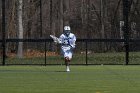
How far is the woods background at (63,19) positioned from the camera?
118 feet

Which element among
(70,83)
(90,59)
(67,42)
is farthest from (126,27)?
(70,83)

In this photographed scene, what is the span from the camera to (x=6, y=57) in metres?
30.6

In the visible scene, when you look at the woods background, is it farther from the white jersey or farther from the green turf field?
the green turf field

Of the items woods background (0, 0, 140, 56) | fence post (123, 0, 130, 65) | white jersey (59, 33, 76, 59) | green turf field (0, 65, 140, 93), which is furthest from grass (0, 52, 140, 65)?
green turf field (0, 65, 140, 93)

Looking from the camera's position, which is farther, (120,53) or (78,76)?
(120,53)

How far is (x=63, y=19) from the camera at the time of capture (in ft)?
141

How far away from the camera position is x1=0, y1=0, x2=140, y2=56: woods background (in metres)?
35.9

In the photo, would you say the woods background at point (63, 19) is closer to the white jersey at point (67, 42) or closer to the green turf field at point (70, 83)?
the white jersey at point (67, 42)

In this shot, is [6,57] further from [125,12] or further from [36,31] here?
[36,31]

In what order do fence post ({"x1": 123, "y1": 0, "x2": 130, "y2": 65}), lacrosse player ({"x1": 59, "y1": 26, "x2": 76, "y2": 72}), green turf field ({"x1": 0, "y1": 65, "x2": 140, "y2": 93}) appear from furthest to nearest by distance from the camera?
fence post ({"x1": 123, "y1": 0, "x2": 130, "y2": 65}), lacrosse player ({"x1": 59, "y1": 26, "x2": 76, "y2": 72}), green turf field ({"x1": 0, "y1": 65, "x2": 140, "y2": 93})

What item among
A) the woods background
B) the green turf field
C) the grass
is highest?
the woods background

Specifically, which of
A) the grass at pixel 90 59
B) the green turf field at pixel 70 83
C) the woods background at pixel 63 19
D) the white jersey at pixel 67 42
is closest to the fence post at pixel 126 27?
the grass at pixel 90 59

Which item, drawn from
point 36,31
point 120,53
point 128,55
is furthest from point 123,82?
point 36,31

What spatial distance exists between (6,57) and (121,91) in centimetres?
1608
